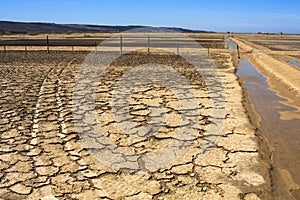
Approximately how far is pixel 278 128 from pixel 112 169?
3.16m

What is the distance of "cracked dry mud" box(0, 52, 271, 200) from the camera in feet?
9.59

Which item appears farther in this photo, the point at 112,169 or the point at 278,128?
the point at 278,128

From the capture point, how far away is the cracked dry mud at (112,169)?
292 centimetres

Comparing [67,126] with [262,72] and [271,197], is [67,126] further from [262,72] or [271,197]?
[262,72]

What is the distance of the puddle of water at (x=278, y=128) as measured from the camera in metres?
3.73

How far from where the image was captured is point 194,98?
6602 millimetres

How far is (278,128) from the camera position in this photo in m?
5.08

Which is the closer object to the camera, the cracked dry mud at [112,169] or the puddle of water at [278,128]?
the cracked dry mud at [112,169]

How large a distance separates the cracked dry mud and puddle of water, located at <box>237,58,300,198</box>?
0.31 metres

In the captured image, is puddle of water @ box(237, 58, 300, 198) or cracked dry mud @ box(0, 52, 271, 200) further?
puddle of water @ box(237, 58, 300, 198)

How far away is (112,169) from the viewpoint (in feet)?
11.1

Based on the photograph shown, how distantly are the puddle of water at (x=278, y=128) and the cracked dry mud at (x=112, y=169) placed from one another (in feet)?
1.02

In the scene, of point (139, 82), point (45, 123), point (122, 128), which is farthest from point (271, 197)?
point (139, 82)

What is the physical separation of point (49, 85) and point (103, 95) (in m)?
2.04
